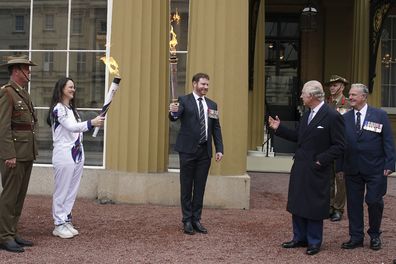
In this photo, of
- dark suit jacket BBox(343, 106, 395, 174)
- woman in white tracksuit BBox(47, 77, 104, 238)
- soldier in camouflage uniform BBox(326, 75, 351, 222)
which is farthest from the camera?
soldier in camouflage uniform BBox(326, 75, 351, 222)

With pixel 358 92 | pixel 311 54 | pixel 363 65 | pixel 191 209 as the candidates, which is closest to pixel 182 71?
pixel 191 209

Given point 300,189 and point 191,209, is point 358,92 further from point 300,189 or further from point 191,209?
point 191,209

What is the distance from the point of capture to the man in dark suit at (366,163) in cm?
602

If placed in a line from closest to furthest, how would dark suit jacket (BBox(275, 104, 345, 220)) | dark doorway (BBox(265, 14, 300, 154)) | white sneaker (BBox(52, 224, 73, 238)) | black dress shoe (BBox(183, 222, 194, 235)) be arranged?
dark suit jacket (BBox(275, 104, 345, 220))
white sneaker (BBox(52, 224, 73, 238))
black dress shoe (BBox(183, 222, 194, 235))
dark doorway (BBox(265, 14, 300, 154))

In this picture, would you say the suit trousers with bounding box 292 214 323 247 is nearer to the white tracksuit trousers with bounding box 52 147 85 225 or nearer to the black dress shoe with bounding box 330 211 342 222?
the black dress shoe with bounding box 330 211 342 222

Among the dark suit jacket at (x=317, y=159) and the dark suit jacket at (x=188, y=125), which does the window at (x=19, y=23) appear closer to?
the dark suit jacket at (x=188, y=125)

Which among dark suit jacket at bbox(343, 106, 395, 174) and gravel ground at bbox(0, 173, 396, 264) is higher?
dark suit jacket at bbox(343, 106, 395, 174)

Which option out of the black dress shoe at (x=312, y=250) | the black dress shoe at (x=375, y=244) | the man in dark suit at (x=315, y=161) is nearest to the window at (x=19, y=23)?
the man in dark suit at (x=315, y=161)

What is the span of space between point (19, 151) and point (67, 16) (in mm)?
3718

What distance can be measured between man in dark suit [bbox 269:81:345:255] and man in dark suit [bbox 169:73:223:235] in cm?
117

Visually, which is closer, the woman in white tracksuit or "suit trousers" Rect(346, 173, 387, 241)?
"suit trousers" Rect(346, 173, 387, 241)

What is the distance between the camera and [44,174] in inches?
340

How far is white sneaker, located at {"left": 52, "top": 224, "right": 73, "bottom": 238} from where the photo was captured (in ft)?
20.7

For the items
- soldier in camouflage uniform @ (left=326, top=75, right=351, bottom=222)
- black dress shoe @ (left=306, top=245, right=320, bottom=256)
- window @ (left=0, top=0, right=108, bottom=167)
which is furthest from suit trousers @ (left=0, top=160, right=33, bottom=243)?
soldier in camouflage uniform @ (left=326, top=75, right=351, bottom=222)
